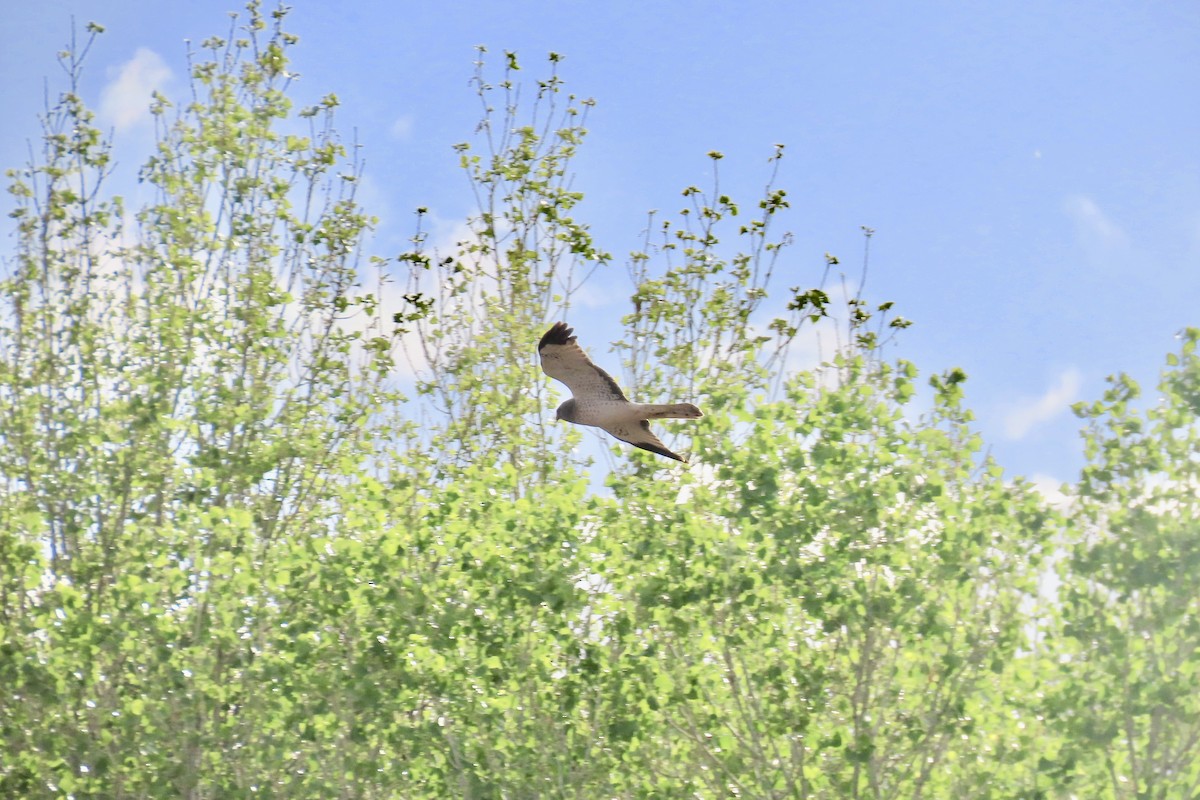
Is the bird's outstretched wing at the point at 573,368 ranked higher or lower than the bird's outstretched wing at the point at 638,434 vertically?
higher

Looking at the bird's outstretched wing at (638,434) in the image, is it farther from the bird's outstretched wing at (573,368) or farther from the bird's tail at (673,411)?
the bird's tail at (673,411)

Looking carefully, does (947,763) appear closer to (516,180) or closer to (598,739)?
(598,739)

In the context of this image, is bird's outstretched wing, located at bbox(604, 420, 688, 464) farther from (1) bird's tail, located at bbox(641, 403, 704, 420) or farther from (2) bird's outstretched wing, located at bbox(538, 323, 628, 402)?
(1) bird's tail, located at bbox(641, 403, 704, 420)

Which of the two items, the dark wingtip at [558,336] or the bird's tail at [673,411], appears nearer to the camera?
the bird's tail at [673,411]

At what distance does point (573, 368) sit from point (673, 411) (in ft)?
4.70

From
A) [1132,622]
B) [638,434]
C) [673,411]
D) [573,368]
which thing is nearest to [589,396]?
[573,368]

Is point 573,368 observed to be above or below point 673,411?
above

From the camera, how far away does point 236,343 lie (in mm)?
16719

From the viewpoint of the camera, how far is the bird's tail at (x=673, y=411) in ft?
37.6

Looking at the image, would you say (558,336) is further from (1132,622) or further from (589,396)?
(1132,622)

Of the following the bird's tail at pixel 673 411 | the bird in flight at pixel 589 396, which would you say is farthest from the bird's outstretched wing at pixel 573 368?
the bird's tail at pixel 673 411

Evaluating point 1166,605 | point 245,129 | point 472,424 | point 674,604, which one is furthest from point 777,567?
point 245,129

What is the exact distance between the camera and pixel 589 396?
42.9 ft

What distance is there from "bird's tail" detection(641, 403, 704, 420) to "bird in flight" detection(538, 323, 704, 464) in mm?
334
